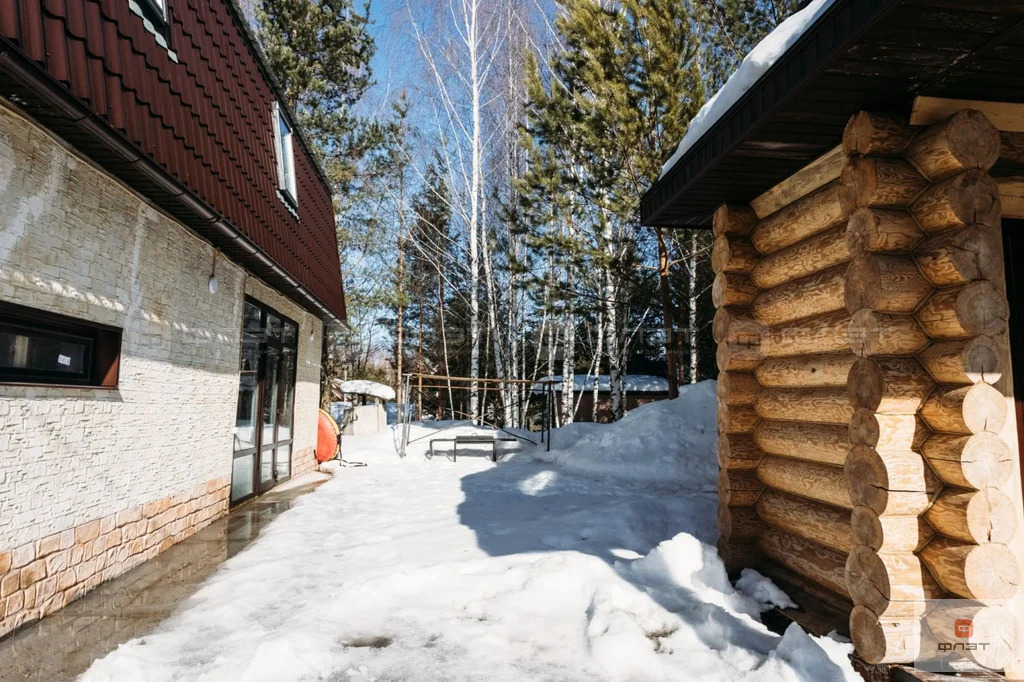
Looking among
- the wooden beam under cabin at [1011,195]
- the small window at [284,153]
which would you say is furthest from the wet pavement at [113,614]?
the wooden beam under cabin at [1011,195]

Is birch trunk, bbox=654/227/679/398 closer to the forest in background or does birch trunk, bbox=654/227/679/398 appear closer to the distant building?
the forest in background

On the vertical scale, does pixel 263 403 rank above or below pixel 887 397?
below

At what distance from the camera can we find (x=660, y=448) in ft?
29.3

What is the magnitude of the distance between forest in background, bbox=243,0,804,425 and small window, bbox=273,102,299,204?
16.8 ft

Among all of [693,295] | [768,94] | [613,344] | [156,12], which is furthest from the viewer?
[693,295]

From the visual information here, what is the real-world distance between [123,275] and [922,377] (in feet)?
16.3

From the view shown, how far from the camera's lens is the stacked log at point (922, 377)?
7.73 feet

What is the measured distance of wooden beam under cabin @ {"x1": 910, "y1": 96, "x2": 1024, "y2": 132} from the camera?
8.61ft

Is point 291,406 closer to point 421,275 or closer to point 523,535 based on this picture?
point 523,535

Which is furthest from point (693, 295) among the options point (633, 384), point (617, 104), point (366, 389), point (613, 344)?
point (366, 389)

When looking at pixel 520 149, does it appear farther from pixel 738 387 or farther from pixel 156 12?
pixel 738 387

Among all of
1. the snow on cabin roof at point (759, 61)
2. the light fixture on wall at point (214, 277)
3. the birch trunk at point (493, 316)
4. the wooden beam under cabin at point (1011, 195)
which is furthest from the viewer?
the birch trunk at point (493, 316)

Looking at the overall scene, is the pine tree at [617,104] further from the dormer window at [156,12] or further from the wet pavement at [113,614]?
the wet pavement at [113,614]

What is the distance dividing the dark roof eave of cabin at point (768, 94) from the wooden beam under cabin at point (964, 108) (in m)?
0.61
